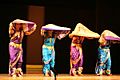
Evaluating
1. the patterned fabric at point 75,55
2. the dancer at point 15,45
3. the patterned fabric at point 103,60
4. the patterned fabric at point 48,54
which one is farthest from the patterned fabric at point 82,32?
the dancer at point 15,45

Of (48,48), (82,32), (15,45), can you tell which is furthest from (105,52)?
(15,45)

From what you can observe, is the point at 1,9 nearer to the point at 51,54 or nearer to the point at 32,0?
the point at 32,0

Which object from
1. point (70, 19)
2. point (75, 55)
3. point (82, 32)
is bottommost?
point (75, 55)

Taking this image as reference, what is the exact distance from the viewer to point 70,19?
9.99 meters

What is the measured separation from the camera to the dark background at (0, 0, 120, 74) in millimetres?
9438

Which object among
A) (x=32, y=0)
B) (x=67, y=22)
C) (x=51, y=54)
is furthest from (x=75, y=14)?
(x=51, y=54)

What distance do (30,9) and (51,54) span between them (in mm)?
1566

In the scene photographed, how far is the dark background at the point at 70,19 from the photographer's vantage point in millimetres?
9438

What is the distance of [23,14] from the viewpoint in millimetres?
9586

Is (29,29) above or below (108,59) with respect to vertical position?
above

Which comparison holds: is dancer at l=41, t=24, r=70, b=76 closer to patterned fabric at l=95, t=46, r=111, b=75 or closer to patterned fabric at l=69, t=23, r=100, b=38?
patterned fabric at l=69, t=23, r=100, b=38

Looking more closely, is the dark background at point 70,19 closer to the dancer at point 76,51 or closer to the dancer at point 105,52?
the dancer at point 105,52

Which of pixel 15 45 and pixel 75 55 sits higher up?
pixel 15 45

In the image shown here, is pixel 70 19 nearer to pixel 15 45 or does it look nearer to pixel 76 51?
pixel 76 51
